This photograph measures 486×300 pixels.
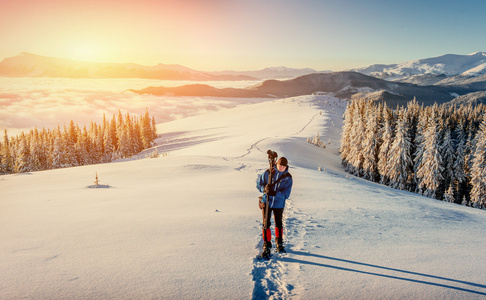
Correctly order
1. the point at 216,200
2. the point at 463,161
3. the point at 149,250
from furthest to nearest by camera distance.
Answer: the point at 463,161
the point at 216,200
the point at 149,250

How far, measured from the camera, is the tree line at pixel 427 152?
2928 centimetres

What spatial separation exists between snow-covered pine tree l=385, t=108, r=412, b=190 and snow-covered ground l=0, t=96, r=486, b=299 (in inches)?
866

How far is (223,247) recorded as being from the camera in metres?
6.56

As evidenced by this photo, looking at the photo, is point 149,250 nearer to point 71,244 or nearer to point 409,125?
point 71,244

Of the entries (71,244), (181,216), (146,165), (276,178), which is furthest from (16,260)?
(146,165)

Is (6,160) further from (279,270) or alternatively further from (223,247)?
(279,270)

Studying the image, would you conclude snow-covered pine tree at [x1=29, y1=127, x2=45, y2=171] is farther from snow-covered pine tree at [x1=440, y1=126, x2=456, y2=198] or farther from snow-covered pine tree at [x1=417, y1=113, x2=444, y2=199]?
snow-covered pine tree at [x1=440, y1=126, x2=456, y2=198]

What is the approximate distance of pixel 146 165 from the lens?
1948 cm

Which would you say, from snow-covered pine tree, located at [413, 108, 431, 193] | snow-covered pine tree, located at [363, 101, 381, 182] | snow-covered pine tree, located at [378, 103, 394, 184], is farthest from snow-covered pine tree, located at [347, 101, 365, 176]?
snow-covered pine tree, located at [413, 108, 431, 193]

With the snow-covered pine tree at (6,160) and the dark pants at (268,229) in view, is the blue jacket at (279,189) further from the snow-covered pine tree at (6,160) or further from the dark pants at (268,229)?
the snow-covered pine tree at (6,160)

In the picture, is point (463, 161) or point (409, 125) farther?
point (409, 125)

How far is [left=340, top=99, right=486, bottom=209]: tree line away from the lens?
29.3m

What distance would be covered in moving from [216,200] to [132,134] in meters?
68.0

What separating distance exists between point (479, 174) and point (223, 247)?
107 feet
